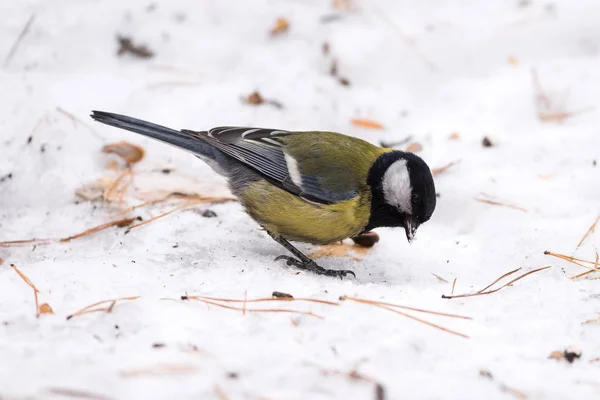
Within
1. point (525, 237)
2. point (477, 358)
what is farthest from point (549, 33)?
point (477, 358)

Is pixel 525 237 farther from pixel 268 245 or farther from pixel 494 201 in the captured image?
pixel 268 245

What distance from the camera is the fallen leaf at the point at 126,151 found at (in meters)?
4.26

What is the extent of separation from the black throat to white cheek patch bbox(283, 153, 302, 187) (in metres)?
0.34

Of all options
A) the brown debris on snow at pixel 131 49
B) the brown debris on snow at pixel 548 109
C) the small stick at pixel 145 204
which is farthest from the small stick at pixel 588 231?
the brown debris on snow at pixel 131 49

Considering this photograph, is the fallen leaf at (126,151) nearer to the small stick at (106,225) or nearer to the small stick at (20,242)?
the small stick at (106,225)

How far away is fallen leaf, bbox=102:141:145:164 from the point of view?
426 cm

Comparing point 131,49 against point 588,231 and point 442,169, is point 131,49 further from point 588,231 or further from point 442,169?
point 588,231

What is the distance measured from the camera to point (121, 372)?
6.82 feet

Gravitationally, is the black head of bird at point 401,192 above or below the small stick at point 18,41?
below

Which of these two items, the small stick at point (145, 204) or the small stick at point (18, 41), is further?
the small stick at point (18, 41)

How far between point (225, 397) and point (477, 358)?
908 millimetres

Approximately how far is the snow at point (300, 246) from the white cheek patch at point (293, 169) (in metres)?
0.41

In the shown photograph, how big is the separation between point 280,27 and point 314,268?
106 inches

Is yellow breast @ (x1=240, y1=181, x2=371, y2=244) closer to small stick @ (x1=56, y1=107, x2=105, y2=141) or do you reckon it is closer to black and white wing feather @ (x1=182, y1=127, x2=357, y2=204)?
black and white wing feather @ (x1=182, y1=127, x2=357, y2=204)
